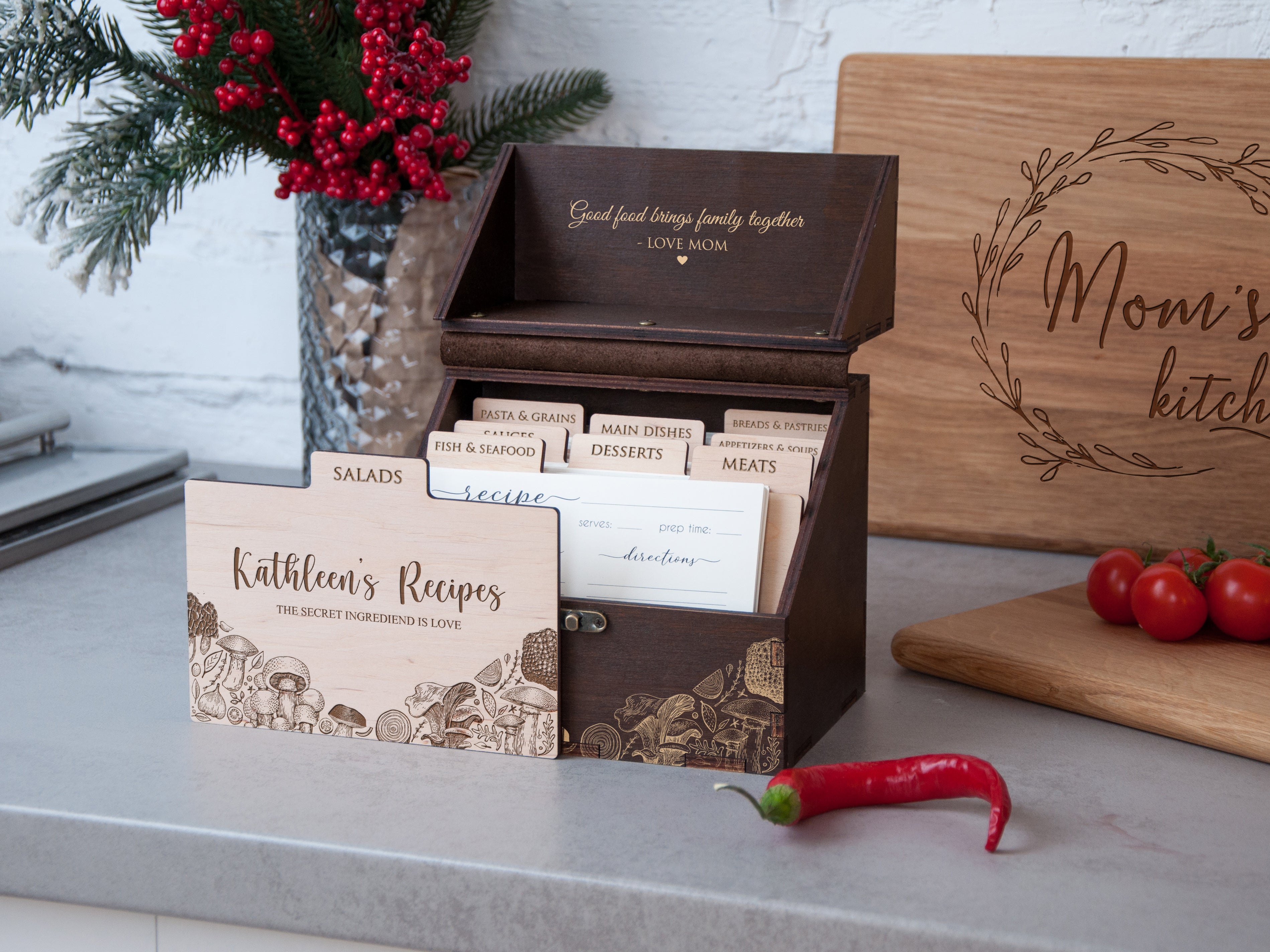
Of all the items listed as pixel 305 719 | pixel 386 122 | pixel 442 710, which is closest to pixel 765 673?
pixel 442 710

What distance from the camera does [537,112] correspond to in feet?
4.68

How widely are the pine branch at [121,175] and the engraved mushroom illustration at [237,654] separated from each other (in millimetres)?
531

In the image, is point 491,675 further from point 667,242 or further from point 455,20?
point 455,20

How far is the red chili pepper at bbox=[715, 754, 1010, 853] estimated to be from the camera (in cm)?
75

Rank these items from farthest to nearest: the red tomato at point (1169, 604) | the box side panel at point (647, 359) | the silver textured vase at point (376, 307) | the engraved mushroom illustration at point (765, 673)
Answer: the silver textured vase at point (376, 307), the red tomato at point (1169, 604), the box side panel at point (647, 359), the engraved mushroom illustration at point (765, 673)

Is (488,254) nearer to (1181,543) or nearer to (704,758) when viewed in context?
(704,758)

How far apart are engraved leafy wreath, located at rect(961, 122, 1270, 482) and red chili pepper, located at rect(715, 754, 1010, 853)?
66 centimetres

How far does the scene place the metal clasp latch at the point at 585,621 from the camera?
81 centimetres

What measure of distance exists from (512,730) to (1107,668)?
0.47 metres

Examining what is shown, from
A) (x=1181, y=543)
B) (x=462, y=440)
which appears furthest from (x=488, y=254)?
(x=1181, y=543)

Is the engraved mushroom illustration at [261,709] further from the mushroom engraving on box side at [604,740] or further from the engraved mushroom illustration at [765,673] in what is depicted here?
the engraved mushroom illustration at [765,673]

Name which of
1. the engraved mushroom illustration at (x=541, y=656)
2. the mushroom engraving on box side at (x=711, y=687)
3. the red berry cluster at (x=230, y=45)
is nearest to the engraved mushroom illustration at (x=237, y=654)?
the engraved mushroom illustration at (x=541, y=656)

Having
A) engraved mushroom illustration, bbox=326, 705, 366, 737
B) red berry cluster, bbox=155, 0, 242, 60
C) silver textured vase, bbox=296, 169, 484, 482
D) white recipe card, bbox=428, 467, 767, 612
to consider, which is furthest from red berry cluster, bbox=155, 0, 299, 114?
engraved mushroom illustration, bbox=326, 705, 366, 737

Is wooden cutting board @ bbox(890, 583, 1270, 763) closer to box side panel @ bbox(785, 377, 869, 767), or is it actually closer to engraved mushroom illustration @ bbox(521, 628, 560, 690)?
box side panel @ bbox(785, 377, 869, 767)
